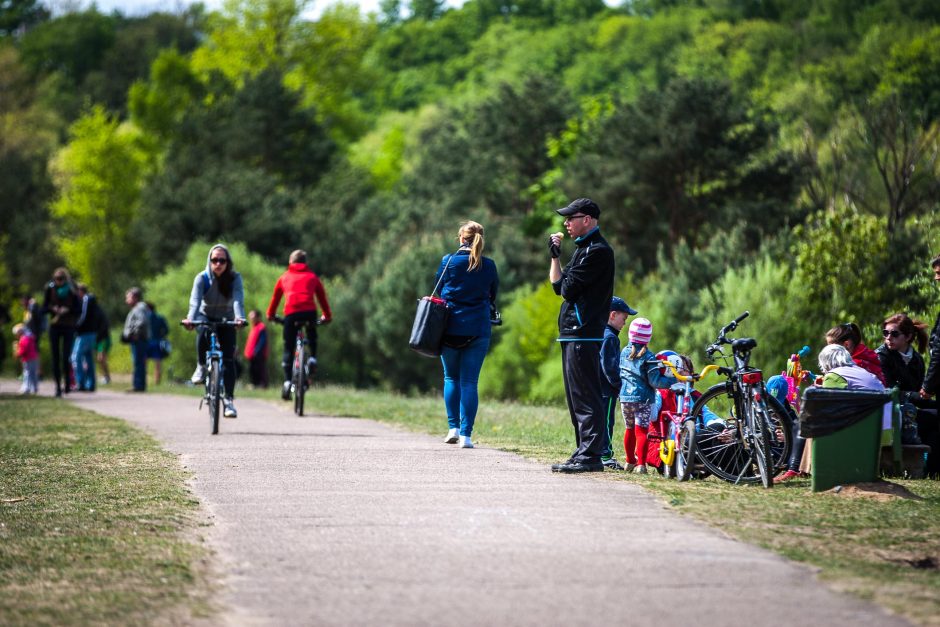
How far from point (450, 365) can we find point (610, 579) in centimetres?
663

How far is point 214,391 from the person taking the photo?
14.9 meters

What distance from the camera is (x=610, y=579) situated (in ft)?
21.7

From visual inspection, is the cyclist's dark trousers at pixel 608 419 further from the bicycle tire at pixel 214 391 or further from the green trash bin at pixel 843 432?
the bicycle tire at pixel 214 391

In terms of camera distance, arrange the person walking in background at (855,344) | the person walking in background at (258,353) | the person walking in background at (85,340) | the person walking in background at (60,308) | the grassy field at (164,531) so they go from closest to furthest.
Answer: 1. the grassy field at (164,531)
2. the person walking in background at (855,344)
3. the person walking in background at (60,308)
4. the person walking in background at (85,340)
5. the person walking in background at (258,353)

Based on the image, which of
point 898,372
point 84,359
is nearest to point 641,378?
point 898,372

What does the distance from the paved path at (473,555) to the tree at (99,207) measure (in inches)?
2373

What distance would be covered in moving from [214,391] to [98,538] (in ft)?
23.3

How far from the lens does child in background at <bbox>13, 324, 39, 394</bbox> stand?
26.1 meters

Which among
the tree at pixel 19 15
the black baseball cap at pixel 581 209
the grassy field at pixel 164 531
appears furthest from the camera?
the tree at pixel 19 15

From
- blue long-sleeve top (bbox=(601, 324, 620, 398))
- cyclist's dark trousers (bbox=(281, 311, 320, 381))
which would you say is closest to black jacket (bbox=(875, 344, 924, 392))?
blue long-sleeve top (bbox=(601, 324, 620, 398))

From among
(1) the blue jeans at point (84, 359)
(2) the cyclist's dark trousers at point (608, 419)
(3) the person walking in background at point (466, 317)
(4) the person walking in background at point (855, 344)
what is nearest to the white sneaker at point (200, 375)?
(3) the person walking in background at point (466, 317)

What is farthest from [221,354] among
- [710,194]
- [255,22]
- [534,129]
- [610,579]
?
[255,22]

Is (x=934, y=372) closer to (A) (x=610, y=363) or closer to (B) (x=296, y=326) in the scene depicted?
(A) (x=610, y=363)

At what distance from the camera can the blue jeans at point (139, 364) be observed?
27.7 m
